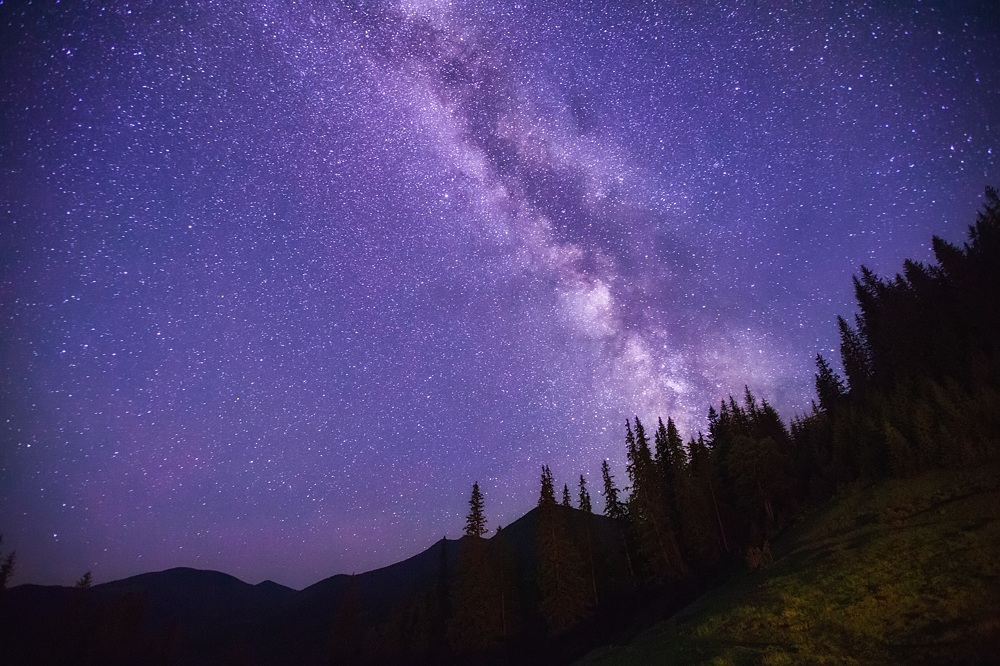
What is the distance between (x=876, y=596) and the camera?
695 inches

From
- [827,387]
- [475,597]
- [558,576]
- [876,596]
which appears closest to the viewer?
[876,596]

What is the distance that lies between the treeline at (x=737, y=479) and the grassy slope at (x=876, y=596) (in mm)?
9758

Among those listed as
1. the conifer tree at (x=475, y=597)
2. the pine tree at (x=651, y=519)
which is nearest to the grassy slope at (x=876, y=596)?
the pine tree at (x=651, y=519)

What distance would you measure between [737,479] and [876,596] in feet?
124

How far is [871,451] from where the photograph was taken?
120 feet

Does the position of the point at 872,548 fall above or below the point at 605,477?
below

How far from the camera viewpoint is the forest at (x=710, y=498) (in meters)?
37.0

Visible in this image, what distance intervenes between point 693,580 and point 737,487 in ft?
41.8

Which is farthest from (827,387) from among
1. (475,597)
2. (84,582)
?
(84,582)

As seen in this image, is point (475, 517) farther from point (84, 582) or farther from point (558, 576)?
point (84, 582)

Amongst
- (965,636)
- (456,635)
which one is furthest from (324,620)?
(965,636)

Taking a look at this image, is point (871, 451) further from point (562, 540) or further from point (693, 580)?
point (562, 540)

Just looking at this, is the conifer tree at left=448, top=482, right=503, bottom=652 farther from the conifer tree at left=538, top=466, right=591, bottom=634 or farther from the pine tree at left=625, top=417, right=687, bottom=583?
the pine tree at left=625, top=417, right=687, bottom=583

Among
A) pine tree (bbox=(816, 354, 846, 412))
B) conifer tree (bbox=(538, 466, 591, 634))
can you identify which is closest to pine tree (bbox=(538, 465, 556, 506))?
conifer tree (bbox=(538, 466, 591, 634))
